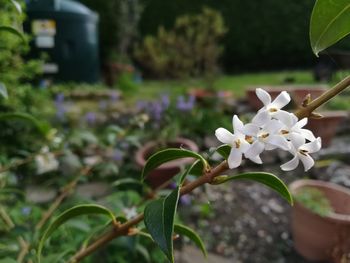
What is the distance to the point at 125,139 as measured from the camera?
1.87 metres

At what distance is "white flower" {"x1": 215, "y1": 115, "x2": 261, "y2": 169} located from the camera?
538 mm

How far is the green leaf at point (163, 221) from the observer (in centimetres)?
54

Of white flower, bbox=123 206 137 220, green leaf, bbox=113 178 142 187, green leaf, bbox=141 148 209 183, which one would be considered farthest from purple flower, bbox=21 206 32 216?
green leaf, bbox=141 148 209 183

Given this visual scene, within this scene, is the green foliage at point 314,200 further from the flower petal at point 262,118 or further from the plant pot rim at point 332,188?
the flower petal at point 262,118

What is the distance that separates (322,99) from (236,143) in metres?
0.14

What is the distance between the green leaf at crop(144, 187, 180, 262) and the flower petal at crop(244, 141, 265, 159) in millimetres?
129

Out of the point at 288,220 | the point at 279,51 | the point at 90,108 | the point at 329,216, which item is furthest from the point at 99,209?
the point at 279,51

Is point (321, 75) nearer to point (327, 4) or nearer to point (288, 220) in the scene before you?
point (288, 220)

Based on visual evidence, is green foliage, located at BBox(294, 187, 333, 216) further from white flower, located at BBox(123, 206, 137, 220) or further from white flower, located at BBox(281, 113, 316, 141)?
white flower, located at BBox(281, 113, 316, 141)

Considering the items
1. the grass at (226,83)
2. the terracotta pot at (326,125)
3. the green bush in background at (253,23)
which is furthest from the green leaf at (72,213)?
the green bush in background at (253,23)

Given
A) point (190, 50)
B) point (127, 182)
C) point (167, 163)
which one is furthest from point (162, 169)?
point (190, 50)

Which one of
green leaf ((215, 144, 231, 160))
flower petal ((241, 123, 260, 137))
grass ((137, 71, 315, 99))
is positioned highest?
flower petal ((241, 123, 260, 137))

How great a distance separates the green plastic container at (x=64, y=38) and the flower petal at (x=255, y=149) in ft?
12.4

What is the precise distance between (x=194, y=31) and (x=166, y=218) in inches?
220
